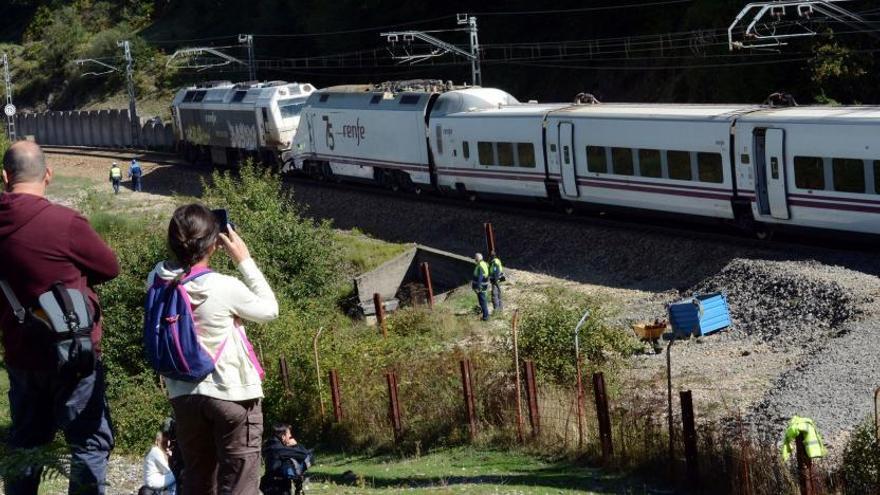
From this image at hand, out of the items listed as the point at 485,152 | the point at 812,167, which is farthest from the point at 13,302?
the point at 485,152

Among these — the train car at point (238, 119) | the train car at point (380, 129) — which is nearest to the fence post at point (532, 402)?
the train car at point (380, 129)

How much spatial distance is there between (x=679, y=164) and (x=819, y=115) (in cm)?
375

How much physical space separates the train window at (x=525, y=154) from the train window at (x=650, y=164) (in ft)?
12.9

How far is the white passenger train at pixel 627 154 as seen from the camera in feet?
75.4

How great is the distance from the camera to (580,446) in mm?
14047

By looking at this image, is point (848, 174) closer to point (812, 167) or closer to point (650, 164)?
point (812, 167)

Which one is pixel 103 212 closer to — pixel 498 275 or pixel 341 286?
pixel 341 286

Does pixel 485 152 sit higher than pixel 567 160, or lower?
higher

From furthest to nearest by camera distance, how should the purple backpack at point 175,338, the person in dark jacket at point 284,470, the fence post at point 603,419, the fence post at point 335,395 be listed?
the fence post at point 335,395, the fence post at point 603,419, the person in dark jacket at point 284,470, the purple backpack at point 175,338

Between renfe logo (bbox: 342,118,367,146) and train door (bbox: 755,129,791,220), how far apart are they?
16.3m

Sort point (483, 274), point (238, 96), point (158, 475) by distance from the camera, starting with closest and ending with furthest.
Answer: point (158, 475) < point (483, 274) < point (238, 96)

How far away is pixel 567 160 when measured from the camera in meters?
29.7

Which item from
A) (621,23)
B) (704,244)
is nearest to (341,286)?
(704,244)

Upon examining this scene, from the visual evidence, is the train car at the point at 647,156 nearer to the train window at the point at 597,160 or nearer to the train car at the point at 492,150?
the train window at the point at 597,160
